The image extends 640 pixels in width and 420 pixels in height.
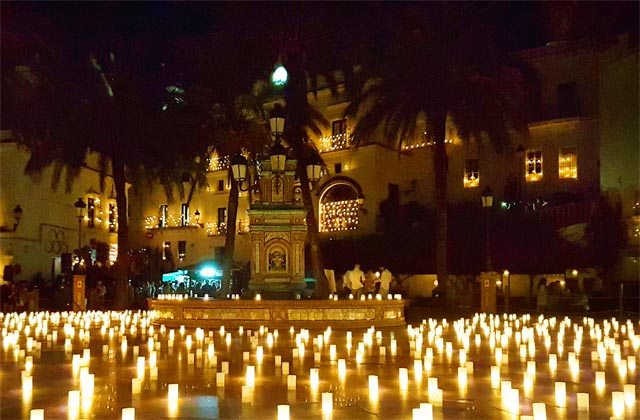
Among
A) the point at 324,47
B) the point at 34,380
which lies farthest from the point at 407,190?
the point at 34,380

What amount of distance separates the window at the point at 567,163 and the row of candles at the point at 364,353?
15.9 metres

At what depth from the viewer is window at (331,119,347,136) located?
4188 centimetres

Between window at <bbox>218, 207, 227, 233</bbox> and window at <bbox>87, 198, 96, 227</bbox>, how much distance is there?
356 inches

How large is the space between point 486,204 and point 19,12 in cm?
2161

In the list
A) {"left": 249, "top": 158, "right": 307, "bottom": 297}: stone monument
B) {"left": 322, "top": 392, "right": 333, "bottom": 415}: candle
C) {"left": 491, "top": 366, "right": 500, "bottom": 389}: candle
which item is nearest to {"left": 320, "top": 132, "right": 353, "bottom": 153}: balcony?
{"left": 249, "top": 158, "right": 307, "bottom": 297}: stone monument

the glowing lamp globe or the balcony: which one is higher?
the glowing lamp globe

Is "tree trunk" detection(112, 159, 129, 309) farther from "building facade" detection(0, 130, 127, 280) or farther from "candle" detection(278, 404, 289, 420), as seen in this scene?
"candle" detection(278, 404, 289, 420)

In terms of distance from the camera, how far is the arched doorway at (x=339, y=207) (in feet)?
132

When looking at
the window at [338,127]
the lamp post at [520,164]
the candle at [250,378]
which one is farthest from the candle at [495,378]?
the window at [338,127]

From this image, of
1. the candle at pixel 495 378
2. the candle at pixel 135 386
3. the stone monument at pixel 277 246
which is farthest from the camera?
the stone monument at pixel 277 246

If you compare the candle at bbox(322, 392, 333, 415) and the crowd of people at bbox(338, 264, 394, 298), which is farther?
the crowd of people at bbox(338, 264, 394, 298)

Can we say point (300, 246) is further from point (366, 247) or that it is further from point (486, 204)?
point (366, 247)

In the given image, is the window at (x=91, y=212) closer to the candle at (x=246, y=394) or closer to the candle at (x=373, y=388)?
the candle at (x=246, y=394)

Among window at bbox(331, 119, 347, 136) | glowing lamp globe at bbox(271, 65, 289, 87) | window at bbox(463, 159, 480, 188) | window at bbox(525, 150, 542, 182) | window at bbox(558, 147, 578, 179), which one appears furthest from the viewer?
window at bbox(331, 119, 347, 136)
